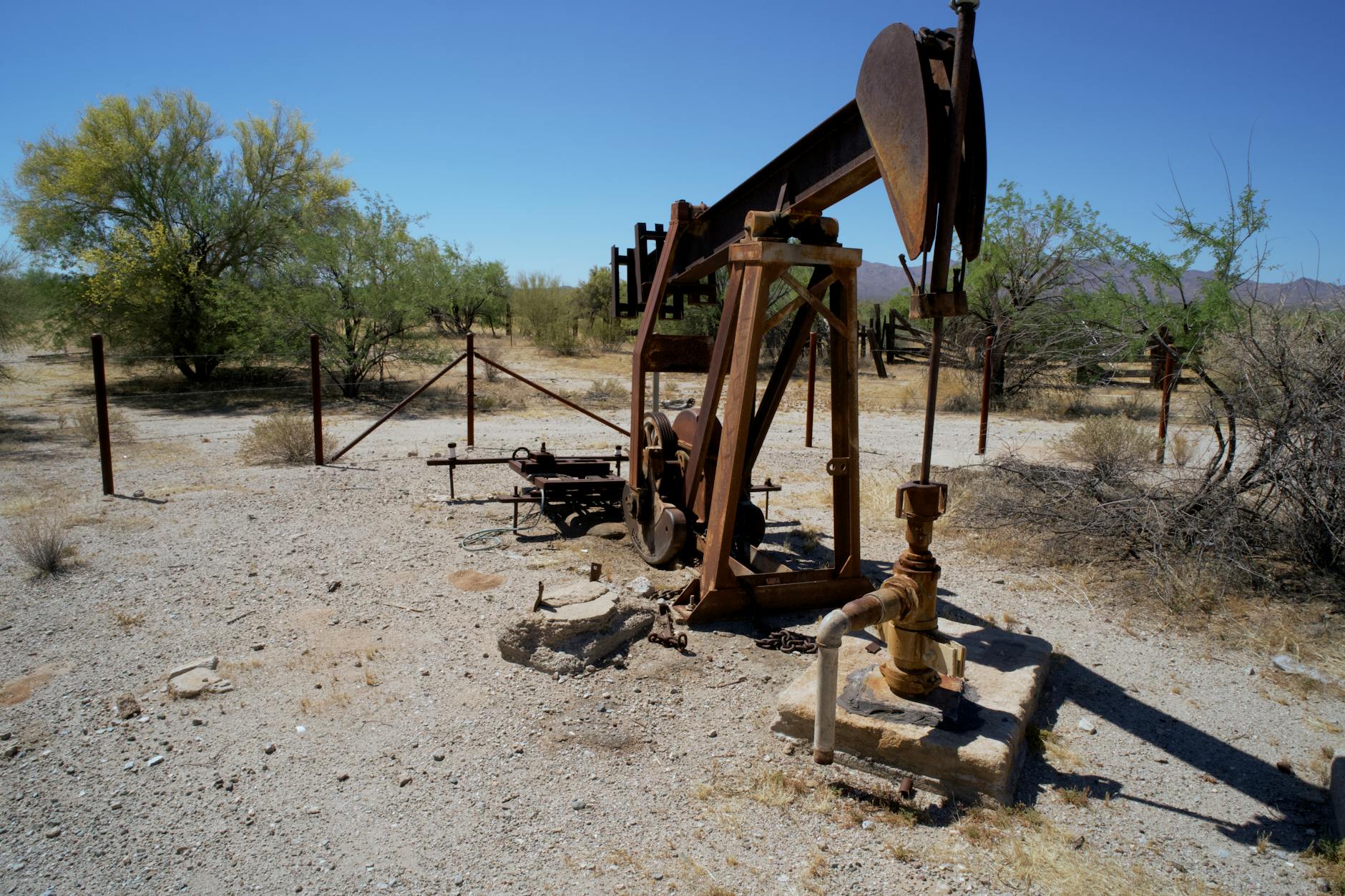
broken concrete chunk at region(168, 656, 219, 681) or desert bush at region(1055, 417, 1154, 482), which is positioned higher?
desert bush at region(1055, 417, 1154, 482)

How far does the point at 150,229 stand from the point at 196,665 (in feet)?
49.0

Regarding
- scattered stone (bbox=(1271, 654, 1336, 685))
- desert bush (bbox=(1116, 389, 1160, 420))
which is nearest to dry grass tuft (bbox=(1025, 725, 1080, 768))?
scattered stone (bbox=(1271, 654, 1336, 685))

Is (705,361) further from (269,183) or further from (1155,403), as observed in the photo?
(269,183)

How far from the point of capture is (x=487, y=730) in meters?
3.63

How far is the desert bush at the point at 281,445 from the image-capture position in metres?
9.26

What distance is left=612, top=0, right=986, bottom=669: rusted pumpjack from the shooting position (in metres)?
3.20

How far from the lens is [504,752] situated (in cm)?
347

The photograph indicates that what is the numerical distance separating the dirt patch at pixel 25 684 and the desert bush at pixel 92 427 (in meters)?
7.11

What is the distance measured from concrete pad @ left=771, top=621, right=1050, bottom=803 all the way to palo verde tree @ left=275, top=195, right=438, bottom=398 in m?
13.2

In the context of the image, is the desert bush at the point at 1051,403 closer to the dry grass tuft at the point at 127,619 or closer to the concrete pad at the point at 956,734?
the concrete pad at the point at 956,734

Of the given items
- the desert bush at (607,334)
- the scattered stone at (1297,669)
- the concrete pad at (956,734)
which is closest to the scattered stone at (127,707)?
the concrete pad at (956,734)

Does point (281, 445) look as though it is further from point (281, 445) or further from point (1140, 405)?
point (1140, 405)

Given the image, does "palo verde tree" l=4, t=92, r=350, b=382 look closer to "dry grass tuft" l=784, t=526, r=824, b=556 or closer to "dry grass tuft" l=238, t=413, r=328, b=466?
"dry grass tuft" l=238, t=413, r=328, b=466

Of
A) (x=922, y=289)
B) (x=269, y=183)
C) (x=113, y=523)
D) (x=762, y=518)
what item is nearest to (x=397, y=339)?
(x=269, y=183)
